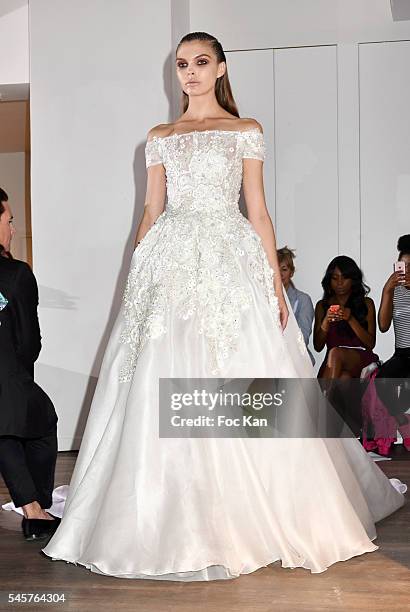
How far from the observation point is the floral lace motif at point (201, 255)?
8.59 feet

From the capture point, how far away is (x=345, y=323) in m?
5.25

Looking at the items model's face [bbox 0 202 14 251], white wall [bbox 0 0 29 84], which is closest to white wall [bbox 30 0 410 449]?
white wall [bbox 0 0 29 84]

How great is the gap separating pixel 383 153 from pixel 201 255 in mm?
3229

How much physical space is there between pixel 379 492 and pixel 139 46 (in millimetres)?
3121

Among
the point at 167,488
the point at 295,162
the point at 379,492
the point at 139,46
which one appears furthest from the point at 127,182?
the point at 167,488

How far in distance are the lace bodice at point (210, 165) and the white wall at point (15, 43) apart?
302 cm

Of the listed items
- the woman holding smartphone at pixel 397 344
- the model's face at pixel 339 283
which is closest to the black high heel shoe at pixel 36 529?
the woman holding smartphone at pixel 397 344

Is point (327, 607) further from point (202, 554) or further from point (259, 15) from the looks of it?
point (259, 15)

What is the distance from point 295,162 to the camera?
18.7 ft

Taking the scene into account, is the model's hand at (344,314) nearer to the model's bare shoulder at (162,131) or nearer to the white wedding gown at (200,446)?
the white wedding gown at (200,446)

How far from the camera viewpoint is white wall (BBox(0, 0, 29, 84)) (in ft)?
18.2

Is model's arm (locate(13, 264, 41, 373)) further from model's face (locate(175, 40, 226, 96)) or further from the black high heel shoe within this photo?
model's face (locate(175, 40, 226, 96))

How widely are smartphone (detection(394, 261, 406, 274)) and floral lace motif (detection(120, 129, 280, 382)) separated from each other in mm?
2590

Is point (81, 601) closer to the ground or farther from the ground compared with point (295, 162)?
closer to the ground
